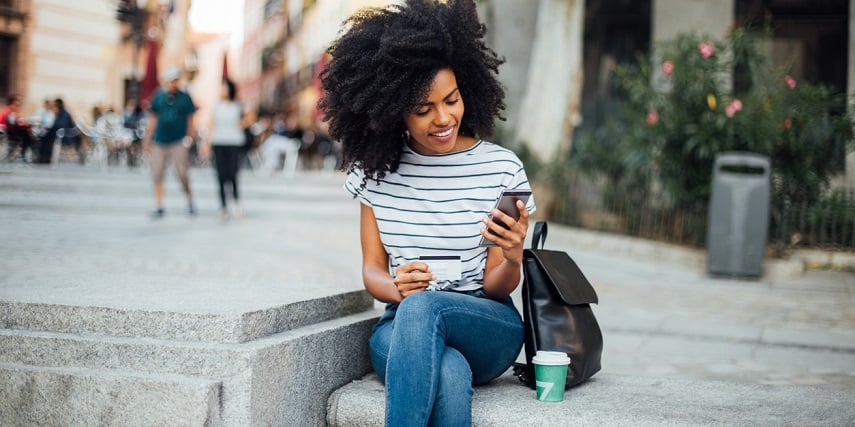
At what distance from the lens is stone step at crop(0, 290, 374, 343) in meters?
3.11

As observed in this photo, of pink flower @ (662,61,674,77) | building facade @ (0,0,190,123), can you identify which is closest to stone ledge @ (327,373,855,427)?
pink flower @ (662,61,674,77)

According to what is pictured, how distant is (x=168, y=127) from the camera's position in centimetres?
1157

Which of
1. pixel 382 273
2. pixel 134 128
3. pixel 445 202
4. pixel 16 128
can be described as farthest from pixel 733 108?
pixel 134 128

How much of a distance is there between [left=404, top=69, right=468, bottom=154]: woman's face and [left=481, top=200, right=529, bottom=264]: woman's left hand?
1.36ft

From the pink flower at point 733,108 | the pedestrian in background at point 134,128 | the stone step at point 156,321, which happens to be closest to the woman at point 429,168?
the stone step at point 156,321

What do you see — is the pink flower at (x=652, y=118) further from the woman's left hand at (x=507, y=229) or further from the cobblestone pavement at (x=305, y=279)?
the woman's left hand at (x=507, y=229)

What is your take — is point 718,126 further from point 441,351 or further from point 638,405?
point 441,351

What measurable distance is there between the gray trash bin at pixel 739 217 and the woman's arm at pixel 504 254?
21.2ft

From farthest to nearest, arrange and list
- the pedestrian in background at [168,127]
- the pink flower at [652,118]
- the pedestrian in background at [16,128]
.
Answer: the pedestrian in background at [16,128], the pedestrian in background at [168,127], the pink flower at [652,118]

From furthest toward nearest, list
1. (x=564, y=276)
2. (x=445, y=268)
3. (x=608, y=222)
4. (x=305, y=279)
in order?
(x=608, y=222)
(x=305, y=279)
(x=564, y=276)
(x=445, y=268)

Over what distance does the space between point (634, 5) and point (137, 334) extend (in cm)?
1425

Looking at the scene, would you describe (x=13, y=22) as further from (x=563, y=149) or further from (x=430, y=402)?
(x=430, y=402)

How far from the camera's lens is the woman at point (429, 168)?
11.0ft

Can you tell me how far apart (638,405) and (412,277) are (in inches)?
34.1
